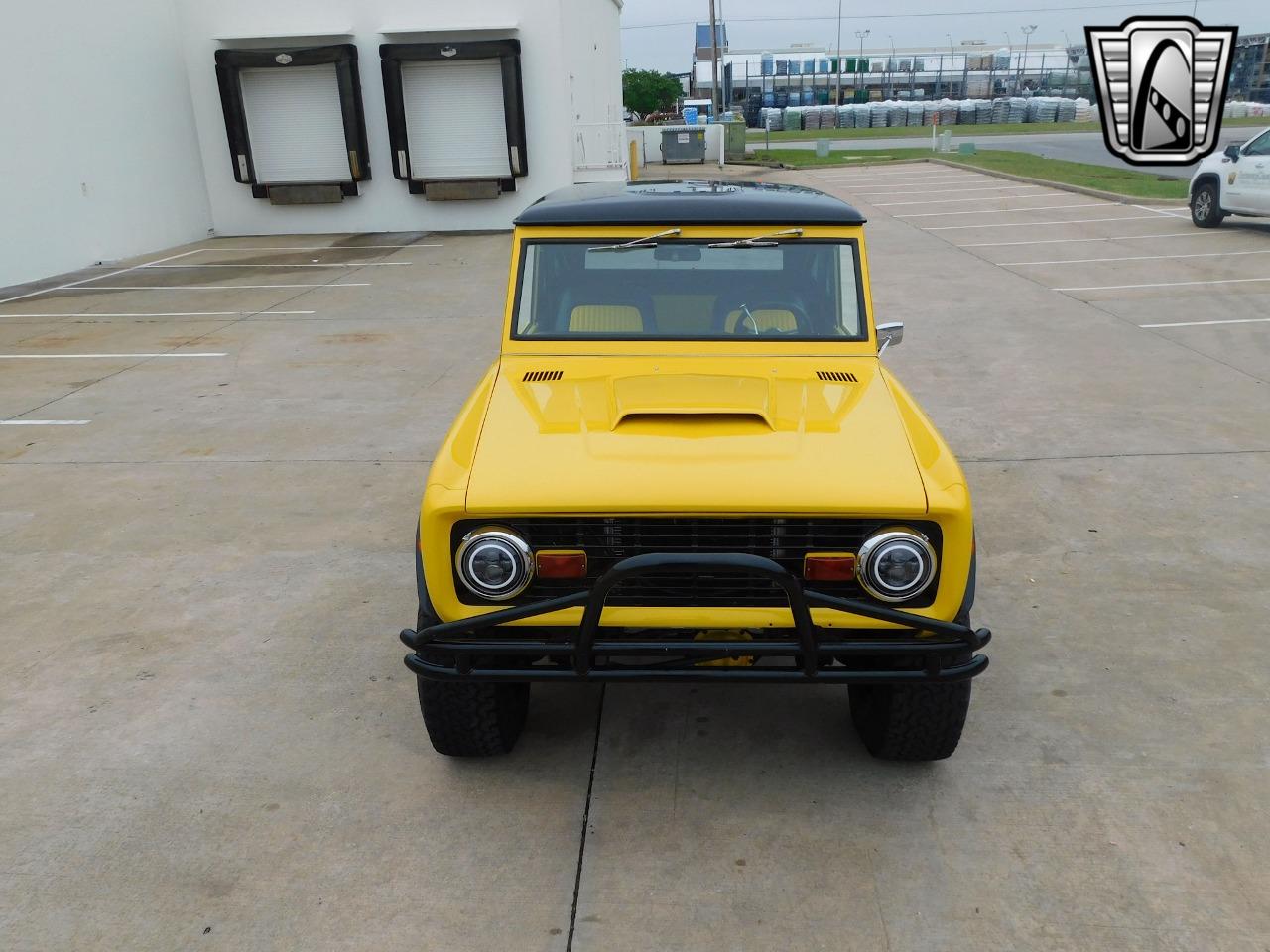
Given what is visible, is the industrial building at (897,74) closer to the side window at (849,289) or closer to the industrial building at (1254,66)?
the industrial building at (1254,66)

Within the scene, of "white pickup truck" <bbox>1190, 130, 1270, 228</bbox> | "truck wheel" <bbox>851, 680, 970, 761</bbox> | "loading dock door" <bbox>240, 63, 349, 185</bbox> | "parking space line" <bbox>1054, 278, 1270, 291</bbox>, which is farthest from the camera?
"loading dock door" <bbox>240, 63, 349, 185</bbox>

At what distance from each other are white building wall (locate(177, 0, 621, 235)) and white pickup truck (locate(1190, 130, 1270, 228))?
35.4 feet

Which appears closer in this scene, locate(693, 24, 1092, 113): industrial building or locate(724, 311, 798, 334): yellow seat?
locate(724, 311, 798, 334): yellow seat

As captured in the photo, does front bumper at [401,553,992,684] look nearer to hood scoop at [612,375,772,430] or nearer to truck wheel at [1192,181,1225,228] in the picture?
hood scoop at [612,375,772,430]

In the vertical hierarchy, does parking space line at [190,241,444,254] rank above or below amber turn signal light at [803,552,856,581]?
below

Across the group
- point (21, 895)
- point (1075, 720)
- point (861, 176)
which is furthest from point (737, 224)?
point (861, 176)

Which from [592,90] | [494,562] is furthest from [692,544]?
[592,90]

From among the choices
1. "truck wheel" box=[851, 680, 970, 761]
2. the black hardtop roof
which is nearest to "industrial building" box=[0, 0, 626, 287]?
the black hardtop roof

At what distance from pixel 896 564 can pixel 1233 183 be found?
1526 cm

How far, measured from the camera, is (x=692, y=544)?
3100 mm

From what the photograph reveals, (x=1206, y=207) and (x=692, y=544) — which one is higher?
(x=692, y=544)

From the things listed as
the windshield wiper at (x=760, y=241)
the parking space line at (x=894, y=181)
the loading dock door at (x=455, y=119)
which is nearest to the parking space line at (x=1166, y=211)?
the parking space line at (x=894, y=181)

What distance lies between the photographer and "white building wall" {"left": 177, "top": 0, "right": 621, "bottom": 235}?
18.0 metres

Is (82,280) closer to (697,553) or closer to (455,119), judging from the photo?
(455,119)
